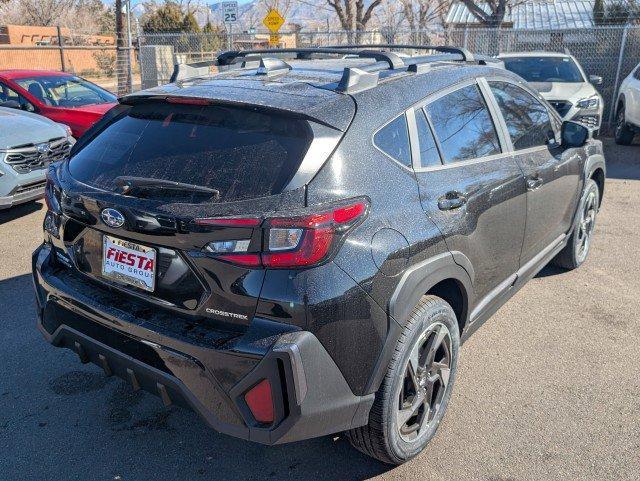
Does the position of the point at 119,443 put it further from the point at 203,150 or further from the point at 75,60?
the point at 75,60

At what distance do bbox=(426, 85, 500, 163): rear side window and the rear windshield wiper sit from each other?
1.26m

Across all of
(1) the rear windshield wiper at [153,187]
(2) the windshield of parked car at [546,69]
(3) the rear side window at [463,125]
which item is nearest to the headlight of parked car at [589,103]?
(2) the windshield of parked car at [546,69]

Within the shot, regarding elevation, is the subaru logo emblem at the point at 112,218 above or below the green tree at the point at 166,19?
below

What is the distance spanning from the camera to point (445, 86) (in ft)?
10.7

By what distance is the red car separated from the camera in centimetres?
891

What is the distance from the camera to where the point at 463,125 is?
3.35 metres

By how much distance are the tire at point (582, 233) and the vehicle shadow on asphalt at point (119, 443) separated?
2.97 meters

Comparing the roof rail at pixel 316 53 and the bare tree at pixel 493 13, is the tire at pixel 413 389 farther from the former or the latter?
the bare tree at pixel 493 13

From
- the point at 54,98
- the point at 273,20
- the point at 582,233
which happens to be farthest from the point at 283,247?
the point at 273,20

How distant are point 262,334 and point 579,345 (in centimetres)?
269

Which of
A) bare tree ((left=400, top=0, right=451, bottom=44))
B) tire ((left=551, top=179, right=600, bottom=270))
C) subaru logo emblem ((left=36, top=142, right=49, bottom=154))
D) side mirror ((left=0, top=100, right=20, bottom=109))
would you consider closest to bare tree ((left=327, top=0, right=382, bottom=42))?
bare tree ((left=400, top=0, right=451, bottom=44))

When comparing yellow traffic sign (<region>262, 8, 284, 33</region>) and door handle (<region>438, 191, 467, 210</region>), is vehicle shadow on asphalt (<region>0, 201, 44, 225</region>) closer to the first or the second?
door handle (<region>438, 191, 467, 210</region>)

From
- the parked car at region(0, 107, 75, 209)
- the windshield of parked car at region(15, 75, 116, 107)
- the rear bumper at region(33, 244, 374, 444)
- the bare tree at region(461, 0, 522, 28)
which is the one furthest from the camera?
the bare tree at region(461, 0, 522, 28)

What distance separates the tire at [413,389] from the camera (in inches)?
104
